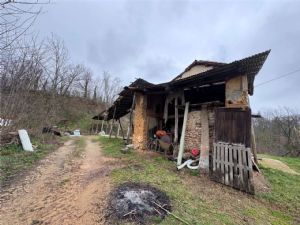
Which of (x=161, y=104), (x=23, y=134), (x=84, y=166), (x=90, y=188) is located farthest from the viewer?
(x=161, y=104)

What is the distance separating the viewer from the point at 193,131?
26.0ft

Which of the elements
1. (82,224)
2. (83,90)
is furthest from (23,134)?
(83,90)

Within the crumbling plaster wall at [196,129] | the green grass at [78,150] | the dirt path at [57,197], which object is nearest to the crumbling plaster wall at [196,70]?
the crumbling plaster wall at [196,129]

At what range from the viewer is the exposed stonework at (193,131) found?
25.4 feet

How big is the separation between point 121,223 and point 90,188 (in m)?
1.82

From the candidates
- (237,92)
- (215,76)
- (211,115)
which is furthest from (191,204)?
(215,76)

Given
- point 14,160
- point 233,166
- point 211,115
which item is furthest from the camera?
point 211,115

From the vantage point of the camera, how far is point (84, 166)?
7.09m

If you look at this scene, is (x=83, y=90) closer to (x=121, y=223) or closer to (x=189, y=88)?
(x=189, y=88)

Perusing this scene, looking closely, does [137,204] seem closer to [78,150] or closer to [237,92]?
[237,92]

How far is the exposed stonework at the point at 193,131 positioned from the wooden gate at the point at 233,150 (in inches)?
51.4

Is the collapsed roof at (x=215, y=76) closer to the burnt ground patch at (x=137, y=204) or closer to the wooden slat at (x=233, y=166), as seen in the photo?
the wooden slat at (x=233, y=166)

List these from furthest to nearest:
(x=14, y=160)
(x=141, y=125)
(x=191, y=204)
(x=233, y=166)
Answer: (x=141, y=125) < (x=14, y=160) < (x=233, y=166) < (x=191, y=204)

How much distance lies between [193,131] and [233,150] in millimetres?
2170
